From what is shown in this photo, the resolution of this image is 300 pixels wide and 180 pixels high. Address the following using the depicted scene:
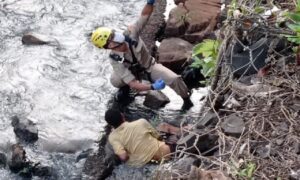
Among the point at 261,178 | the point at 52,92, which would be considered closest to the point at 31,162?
the point at 52,92

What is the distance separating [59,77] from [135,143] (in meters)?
3.01

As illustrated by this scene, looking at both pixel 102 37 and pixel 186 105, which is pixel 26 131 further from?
pixel 186 105

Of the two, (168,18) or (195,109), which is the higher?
(168,18)

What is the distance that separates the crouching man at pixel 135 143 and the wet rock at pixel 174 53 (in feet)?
7.63

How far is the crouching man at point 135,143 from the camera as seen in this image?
26.9 ft

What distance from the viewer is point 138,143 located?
26.8 ft

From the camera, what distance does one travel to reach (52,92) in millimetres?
10359

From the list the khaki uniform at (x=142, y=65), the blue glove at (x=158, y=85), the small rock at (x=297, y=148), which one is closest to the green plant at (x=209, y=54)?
the blue glove at (x=158, y=85)

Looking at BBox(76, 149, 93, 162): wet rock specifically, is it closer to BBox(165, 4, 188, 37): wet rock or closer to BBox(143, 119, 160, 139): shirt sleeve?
BBox(143, 119, 160, 139): shirt sleeve

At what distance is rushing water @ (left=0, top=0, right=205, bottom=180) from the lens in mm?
9234

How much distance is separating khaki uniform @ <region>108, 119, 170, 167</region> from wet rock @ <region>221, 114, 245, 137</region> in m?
1.46

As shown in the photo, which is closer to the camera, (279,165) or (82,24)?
(279,165)

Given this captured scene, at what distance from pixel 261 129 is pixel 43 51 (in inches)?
231

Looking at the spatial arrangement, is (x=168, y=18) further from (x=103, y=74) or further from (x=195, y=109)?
(x=195, y=109)
